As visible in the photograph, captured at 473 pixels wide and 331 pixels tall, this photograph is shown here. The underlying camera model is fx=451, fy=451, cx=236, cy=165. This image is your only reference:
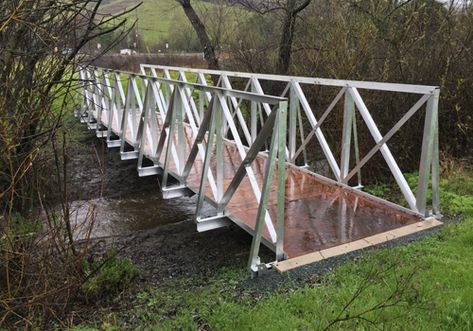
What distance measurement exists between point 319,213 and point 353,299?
182 cm

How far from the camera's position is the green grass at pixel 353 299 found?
2.58 metres

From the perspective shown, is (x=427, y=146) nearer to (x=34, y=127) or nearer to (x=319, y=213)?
(x=319, y=213)

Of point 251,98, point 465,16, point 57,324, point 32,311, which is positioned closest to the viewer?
point 32,311

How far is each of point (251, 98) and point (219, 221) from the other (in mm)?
1314

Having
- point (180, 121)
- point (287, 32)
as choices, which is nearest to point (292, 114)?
point (180, 121)

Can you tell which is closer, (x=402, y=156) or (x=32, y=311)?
(x=32, y=311)

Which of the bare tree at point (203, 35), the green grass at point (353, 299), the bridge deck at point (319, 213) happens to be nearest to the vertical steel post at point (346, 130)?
the bridge deck at point (319, 213)

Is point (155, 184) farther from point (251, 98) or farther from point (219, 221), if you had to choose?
point (251, 98)

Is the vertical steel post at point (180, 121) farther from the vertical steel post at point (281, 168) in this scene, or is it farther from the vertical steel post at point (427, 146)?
the vertical steel post at point (427, 146)

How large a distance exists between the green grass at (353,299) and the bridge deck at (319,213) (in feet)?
1.26

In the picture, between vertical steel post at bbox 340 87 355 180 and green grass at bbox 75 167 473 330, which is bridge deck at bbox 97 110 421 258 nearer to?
vertical steel post at bbox 340 87 355 180

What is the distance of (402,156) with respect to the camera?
247 inches

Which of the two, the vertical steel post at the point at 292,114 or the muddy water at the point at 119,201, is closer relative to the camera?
the vertical steel post at the point at 292,114

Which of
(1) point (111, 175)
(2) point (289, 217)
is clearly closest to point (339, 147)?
(2) point (289, 217)
